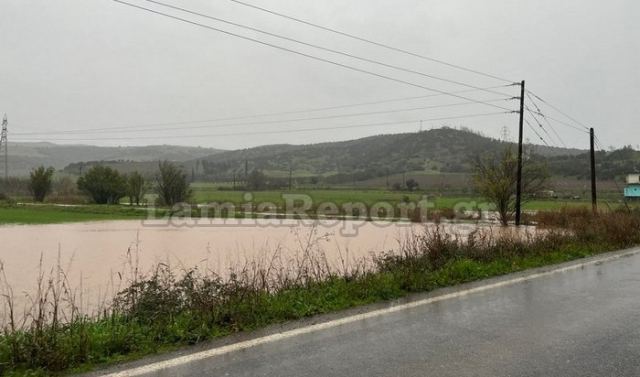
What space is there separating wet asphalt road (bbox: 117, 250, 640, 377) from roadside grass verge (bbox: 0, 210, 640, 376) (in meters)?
0.82

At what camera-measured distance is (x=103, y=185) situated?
6781cm

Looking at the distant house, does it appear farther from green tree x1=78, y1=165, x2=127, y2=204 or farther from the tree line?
green tree x1=78, y1=165, x2=127, y2=204

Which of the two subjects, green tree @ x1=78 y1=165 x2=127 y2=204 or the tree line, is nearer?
the tree line

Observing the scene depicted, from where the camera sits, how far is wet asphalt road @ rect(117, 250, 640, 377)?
4633 mm

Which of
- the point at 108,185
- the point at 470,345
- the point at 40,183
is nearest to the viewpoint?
the point at 470,345

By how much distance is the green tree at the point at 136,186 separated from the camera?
66.8 metres

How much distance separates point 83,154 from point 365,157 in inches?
4018

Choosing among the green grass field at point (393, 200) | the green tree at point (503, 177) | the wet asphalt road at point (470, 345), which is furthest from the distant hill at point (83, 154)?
the wet asphalt road at point (470, 345)

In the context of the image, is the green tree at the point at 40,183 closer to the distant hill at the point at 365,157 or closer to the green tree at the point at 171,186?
the green tree at the point at 171,186

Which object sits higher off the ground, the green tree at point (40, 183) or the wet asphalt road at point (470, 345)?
the green tree at point (40, 183)

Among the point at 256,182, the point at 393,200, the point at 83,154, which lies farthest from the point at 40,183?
the point at 83,154

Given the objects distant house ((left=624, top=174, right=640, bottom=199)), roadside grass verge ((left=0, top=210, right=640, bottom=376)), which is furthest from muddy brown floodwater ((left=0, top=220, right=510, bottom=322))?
distant house ((left=624, top=174, right=640, bottom=199))

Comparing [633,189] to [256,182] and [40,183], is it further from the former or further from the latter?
[40,183]

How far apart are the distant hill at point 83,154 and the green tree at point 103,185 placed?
3684 inches
